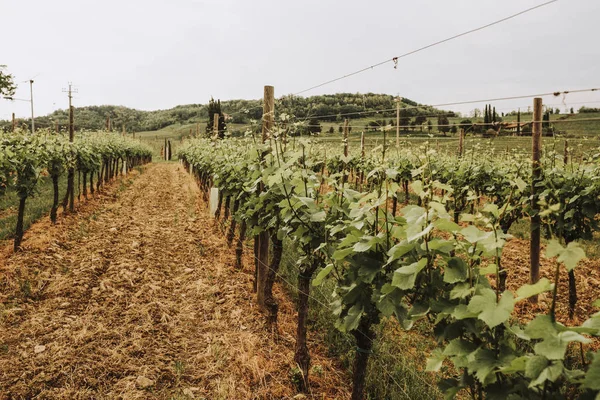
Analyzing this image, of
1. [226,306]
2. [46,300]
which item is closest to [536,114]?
[226,306]

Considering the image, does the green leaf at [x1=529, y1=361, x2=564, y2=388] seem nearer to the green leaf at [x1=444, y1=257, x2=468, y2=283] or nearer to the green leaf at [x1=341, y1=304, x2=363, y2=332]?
the green leaf at [x1=444, y1=257, x2=468, y2=283]

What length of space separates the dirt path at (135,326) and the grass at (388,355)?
0.27 metres

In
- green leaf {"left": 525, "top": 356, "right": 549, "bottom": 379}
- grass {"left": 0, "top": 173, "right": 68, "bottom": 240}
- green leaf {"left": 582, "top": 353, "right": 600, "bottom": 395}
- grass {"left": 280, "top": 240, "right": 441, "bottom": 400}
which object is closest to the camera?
green leaf {"left": 582, "top": 353, "right": 600, "bottom": 395}

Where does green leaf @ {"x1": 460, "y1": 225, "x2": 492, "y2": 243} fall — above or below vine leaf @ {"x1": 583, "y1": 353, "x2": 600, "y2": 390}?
above

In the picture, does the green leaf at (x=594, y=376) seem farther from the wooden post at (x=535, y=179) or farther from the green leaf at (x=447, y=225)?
the wooden post at (x=535, y=179)

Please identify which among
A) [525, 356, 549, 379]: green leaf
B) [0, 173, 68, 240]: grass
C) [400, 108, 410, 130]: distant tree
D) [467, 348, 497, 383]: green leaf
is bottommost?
[0, 173, 68, 240]: grass

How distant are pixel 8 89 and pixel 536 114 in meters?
31.3

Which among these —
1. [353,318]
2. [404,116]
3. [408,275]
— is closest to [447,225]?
[408,275]

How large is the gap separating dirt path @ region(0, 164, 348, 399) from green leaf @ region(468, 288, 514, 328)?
2.70 meters

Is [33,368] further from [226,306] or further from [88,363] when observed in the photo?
[226,306]

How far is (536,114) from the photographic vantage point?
5793 millimetres

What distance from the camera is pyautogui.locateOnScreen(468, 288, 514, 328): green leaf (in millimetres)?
1325

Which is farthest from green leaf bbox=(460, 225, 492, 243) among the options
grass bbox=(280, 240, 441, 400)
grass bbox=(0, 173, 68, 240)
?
grass bbox=(0, 173, 68, 240)

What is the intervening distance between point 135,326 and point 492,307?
186 inches
